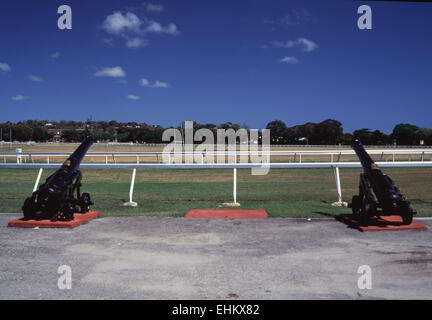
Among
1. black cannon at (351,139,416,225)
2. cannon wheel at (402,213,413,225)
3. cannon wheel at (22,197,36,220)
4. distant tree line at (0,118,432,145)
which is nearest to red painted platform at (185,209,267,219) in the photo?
black cannon at (351,139,416,225)

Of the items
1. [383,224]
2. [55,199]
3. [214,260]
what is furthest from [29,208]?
[383,224]

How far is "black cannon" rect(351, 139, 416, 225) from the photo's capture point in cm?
625

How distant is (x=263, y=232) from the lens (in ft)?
20.9

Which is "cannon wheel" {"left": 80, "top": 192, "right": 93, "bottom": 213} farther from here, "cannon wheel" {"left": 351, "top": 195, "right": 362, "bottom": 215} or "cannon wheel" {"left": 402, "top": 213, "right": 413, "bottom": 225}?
"cannon wheel" {"left": 402, "top": 213, "right": 413, "bottom": 225}

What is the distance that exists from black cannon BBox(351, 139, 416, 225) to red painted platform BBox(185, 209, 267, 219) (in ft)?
6.53

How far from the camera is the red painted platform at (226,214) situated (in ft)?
25.3

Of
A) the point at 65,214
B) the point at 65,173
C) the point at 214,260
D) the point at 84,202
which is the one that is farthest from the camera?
the point at 84,202

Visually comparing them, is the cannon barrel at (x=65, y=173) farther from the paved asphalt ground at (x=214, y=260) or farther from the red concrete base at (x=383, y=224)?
the red concrete base at (x=383, y=224)

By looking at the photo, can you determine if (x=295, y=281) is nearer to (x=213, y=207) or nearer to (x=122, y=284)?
(x=122, y=284)

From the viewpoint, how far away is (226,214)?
8070 mm

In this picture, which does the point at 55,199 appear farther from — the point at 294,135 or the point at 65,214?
the point at 294,135

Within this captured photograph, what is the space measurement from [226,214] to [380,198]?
306cm
